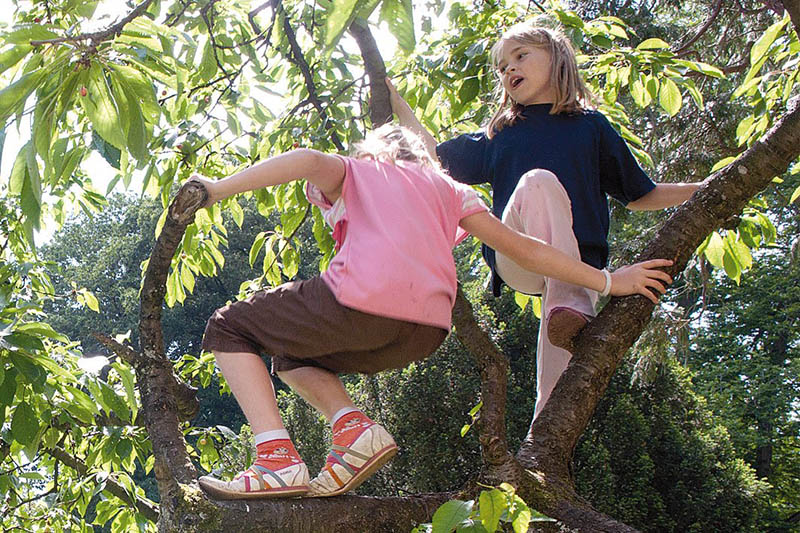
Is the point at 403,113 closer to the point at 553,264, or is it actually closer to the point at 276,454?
the point at 553,264

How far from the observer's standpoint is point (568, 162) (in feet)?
7.69

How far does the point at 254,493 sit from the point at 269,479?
0.04 m

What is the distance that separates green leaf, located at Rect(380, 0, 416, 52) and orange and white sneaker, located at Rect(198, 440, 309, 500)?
2.86 ft

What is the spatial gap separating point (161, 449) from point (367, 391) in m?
9.24

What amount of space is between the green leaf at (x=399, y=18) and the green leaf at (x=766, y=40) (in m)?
1.99

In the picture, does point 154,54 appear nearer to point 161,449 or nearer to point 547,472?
point 161,449

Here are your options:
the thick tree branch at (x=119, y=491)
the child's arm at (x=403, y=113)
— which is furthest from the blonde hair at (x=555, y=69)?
the thick tree branch at (x=119, y=491)

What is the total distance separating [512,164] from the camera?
2453mm

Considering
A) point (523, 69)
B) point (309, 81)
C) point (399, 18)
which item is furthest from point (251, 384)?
point (309, 81)

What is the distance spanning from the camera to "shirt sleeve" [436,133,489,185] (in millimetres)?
2572

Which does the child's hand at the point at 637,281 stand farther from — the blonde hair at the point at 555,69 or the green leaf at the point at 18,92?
the green leaf at the point at 18,92

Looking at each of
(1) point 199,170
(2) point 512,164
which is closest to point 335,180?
(2) point 512,164

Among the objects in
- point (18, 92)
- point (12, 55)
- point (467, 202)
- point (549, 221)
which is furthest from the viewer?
point (549, 221)

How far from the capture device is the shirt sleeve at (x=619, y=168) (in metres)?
2.46
